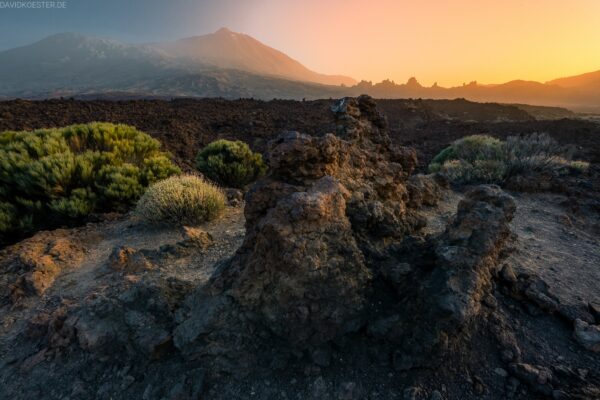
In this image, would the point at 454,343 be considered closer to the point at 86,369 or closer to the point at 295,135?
the point at 295,135

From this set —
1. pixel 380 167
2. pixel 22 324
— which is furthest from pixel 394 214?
pixel 22 324

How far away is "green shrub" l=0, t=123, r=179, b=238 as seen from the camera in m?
5.67

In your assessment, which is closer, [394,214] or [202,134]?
[394,214]

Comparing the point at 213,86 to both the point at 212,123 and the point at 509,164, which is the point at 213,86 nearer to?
the point at 212,123

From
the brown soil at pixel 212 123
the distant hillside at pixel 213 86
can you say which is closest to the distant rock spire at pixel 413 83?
the distant hillside at pixel 213 86

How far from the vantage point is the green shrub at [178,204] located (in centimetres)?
536

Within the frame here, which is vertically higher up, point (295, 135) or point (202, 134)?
point (295, 135)

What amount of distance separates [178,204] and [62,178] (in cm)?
232

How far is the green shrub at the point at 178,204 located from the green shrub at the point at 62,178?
39.2 inches

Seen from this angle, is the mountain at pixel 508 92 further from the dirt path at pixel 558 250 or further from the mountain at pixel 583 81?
the dirt path at pixel 558 250

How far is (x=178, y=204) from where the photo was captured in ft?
17.8

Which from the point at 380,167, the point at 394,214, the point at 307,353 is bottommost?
the point at 307,353

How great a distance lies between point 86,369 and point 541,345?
3.41 m

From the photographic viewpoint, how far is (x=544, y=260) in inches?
162
